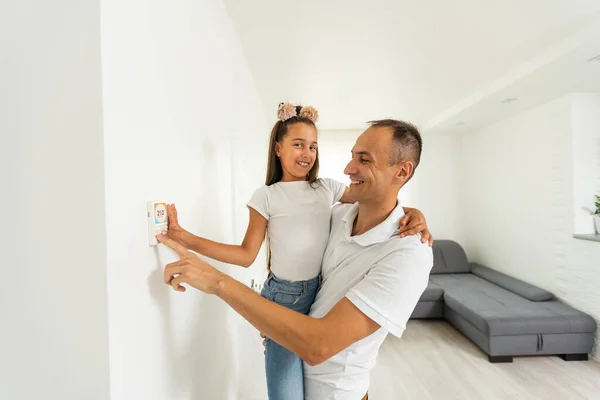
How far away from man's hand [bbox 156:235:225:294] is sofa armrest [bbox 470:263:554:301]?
3.91 m

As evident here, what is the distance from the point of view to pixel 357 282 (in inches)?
38.6

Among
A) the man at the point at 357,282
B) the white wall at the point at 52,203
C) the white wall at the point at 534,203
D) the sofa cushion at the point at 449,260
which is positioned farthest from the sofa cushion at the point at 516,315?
the white wall at the point at 52,203

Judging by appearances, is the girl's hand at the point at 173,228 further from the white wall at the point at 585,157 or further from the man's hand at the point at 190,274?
the white wall at the point at 585,157

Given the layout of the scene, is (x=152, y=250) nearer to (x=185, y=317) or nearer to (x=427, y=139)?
(x=185, y=317)

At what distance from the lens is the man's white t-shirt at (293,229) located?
1191 millimetres

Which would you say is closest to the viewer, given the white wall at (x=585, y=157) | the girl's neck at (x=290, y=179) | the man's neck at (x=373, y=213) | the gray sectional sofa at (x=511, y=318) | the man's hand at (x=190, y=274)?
the man's hand at (x=190, y=274)

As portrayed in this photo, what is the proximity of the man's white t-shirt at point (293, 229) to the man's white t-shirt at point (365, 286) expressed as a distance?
2.2 inches

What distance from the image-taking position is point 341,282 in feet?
3.41

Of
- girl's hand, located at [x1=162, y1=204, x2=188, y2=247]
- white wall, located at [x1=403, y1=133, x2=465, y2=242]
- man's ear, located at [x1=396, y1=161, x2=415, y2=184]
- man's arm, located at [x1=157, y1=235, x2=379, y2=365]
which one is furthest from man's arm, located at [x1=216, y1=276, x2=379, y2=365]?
white wall, located at [x1=403, y1=133, x2=465, y2=242]

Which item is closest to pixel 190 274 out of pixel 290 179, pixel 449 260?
pixel 290 179

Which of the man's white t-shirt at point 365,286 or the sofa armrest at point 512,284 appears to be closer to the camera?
the man's white t-shirt at point 365,286

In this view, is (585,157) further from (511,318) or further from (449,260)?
(449,260)

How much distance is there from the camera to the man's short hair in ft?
3.47

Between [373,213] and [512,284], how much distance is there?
366 centimetres
